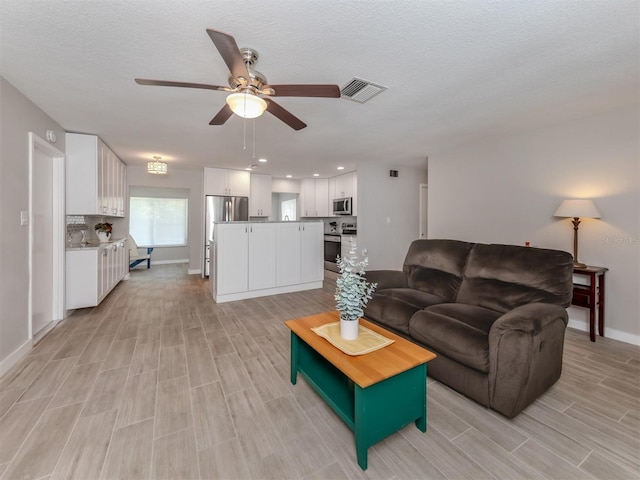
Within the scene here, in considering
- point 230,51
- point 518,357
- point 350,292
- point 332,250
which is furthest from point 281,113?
point 332,250

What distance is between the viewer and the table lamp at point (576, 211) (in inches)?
110

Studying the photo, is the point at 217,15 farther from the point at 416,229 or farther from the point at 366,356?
the point at 416,229

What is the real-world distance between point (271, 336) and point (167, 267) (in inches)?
219

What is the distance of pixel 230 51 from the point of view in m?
1.43

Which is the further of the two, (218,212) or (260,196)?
(260,196)

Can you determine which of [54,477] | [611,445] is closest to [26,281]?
[54,477]

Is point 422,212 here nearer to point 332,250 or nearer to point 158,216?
point 332,250

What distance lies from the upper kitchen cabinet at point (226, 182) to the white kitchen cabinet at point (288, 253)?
87.8 inches

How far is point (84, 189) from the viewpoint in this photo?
357cm

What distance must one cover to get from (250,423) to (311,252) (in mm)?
3304

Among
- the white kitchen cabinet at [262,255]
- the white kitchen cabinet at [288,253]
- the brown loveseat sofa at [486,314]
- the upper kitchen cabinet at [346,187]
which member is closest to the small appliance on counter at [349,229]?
the upper kitchen cabinet at [346,187]

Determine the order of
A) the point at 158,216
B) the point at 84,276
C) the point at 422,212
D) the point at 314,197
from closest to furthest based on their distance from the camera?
1. the point at 84,276
2. the point at 422,212
3. the point at 314,197
4. the point at 158,216

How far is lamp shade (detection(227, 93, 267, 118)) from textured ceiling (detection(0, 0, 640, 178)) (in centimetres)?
34

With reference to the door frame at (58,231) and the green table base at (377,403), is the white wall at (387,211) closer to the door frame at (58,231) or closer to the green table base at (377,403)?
the green table base at (377,403)
